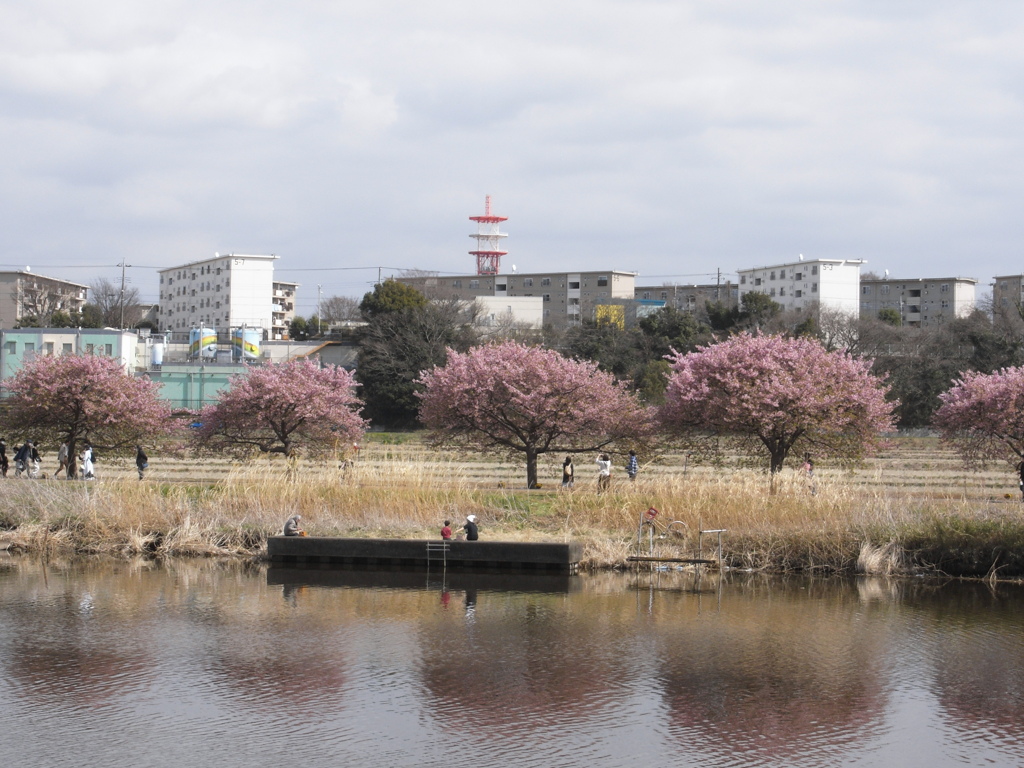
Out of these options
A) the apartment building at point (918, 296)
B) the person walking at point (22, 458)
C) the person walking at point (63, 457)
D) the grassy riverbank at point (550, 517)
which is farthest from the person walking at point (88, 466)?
the apartment building at point (918, 296)

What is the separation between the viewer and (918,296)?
456 feet

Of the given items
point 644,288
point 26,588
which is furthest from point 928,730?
point 644,288

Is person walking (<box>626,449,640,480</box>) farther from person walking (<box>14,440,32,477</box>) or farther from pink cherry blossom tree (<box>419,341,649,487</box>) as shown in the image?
person walking (<box>14,440,32,477</box>)

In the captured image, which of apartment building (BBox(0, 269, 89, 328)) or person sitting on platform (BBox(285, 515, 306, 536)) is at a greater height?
apartment building (BBox(0, 269, 89, 328))

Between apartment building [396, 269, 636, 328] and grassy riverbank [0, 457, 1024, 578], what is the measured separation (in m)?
95.2

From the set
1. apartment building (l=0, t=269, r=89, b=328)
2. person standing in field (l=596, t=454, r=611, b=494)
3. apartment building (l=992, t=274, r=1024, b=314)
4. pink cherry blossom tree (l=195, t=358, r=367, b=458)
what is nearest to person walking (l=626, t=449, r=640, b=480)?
person standing in field (l=596, t=454, r=611, b=494)

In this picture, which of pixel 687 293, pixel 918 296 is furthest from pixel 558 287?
pixel 918 296

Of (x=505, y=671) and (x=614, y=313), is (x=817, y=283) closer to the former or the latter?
(x=614, y=313)

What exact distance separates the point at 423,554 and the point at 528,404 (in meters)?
11.4

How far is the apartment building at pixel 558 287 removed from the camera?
421 feet

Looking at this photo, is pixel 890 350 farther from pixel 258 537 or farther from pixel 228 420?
pixel 258 537

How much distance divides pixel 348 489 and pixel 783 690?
16.6m

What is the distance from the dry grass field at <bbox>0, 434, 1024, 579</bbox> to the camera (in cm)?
2664

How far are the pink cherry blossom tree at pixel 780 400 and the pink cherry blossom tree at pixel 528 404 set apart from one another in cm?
217
